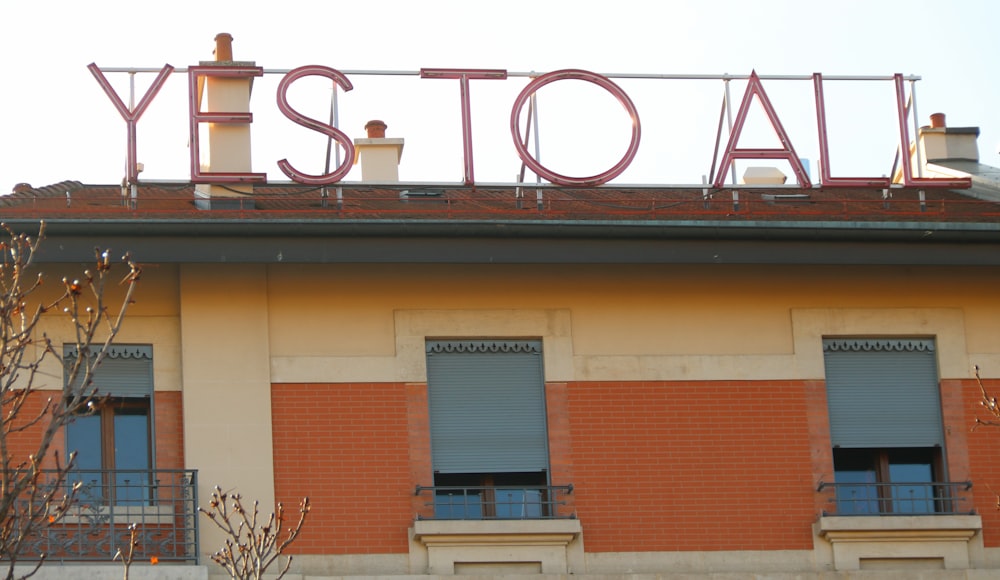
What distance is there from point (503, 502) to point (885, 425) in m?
4.06

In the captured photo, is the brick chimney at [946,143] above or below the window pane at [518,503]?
above

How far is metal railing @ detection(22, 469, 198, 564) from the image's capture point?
17953 millimetres

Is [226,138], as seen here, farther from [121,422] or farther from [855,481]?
[855,481]

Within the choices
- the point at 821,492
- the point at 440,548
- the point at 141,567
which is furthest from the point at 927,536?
the point at 141,567

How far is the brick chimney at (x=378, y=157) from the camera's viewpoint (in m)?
23.2

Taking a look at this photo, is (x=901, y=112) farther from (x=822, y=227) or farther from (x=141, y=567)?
(x=141, y=567)

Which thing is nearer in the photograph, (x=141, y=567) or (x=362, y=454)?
(x=141, y=567)

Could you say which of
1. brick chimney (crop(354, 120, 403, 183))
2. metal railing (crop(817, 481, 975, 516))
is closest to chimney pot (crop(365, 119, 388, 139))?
brick chimney (crop(354, 120, 403, 183))

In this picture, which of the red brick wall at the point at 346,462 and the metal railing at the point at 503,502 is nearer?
the red brick wall at the point at 346,462

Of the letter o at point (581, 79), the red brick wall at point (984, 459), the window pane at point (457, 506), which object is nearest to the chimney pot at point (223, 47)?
the letter o at point (581, 79)

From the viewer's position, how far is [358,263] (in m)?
19.8

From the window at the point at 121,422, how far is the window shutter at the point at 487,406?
2.78m

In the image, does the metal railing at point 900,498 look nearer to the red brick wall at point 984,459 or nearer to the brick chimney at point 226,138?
the red brick wall at point 984,459

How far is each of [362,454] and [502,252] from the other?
95.8 inches
